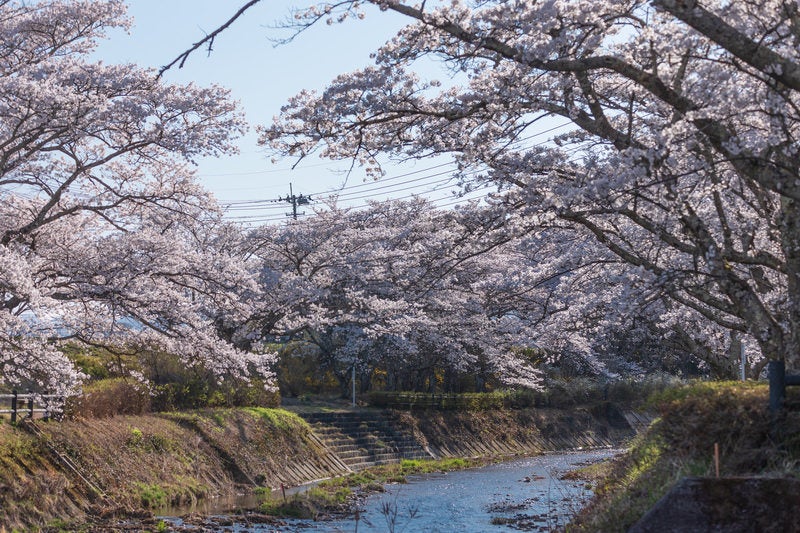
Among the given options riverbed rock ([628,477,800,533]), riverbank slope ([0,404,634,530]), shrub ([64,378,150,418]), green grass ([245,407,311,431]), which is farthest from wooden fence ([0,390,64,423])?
riverbed rock ([628,477,800,533])

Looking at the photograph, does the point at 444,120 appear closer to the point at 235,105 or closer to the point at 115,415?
the point at 235,105

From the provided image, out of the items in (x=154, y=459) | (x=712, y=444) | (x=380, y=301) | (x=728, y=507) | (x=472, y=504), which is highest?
(x=380, y=301)

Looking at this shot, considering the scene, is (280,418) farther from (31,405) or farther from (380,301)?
(31,405)

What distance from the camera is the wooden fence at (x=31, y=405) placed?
51.7 feet

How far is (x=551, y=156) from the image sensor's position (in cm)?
1200

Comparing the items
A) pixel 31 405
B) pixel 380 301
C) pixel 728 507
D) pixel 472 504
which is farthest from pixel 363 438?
pixel 728 507

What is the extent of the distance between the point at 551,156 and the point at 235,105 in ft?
23.0

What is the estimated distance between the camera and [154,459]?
731 inches

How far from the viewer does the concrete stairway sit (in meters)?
27.0

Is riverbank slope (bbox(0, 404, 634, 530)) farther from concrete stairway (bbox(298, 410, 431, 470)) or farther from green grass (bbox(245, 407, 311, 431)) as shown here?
concrete stairway (bbox(298, 410, 431, 470))

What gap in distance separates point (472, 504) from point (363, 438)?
9.99 metres

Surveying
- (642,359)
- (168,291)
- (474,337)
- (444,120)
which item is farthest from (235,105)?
(642,359)

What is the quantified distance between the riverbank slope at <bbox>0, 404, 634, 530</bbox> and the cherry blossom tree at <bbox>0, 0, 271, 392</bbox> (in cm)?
144

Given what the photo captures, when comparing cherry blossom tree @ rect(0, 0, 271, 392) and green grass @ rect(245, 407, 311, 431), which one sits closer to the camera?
cherry blossom tree @ rect(0, 0, 271, 392)
